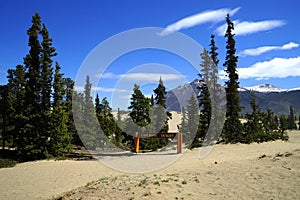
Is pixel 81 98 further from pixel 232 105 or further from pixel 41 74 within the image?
pixel 232 105

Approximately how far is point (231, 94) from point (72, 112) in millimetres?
22007

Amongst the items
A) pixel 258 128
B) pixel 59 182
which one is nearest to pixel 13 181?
pixel 59 182

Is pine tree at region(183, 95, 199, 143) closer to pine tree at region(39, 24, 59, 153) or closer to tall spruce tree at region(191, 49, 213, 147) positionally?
tall spruce tree at region(191, 49, 213, 147)

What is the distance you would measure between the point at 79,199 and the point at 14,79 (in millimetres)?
28504

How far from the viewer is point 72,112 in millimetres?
38344

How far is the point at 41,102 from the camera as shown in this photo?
27.2 meters

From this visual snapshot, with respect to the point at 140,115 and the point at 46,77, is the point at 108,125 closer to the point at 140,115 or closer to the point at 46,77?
the point at 140,115

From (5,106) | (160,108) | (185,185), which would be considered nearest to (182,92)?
(160,108)

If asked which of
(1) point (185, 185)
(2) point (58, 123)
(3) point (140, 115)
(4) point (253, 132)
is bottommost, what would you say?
(1) point (185, 185)

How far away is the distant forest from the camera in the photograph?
87.0 feet

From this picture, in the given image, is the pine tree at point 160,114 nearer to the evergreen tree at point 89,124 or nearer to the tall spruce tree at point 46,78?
the evergreen tree at point 89,124

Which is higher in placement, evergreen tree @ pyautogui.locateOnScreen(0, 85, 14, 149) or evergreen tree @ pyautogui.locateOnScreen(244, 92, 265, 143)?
evergreen tree @ pyautogui.locateOnScreen(0, 85, 14, 149)

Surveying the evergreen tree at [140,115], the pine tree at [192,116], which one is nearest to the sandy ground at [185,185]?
the evergreen tree at [140,115]

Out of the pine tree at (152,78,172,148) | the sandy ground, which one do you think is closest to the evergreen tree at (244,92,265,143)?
the pine tree at (152,78,172,148)
